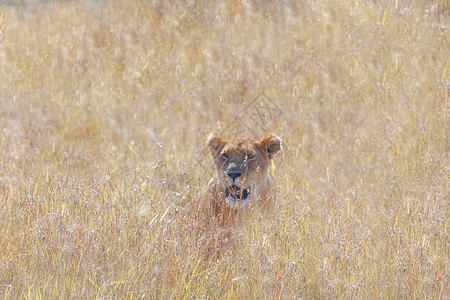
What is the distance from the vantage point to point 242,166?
5.18 m

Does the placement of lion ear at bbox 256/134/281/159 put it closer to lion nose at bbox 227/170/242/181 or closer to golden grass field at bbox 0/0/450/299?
golden grass field at bbox 0/0/450/299

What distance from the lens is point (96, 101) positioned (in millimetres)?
8516

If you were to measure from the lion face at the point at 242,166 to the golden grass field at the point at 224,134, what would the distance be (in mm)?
297

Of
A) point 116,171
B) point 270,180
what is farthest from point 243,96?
point 270,180

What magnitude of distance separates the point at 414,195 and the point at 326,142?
6.29ft

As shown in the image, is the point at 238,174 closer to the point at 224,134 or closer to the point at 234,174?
the point at 234,174

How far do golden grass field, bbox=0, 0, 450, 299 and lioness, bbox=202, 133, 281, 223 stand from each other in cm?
25

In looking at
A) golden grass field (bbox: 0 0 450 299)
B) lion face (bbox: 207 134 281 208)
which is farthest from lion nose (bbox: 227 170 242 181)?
golden grass field (bbox: 0 0 450 299)

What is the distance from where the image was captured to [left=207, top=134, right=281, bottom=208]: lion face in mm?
5102

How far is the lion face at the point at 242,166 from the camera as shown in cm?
510

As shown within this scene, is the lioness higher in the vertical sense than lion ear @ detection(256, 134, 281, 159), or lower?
lower

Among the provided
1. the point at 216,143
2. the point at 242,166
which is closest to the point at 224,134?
the point at 216,143

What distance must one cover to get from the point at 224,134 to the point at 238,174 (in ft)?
6.97

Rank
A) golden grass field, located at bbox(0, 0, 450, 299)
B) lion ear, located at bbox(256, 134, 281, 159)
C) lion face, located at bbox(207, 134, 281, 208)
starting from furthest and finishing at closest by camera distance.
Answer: lion ear, located at bbox(256, 134, 281, 159), lion face, located at bbox(207, 134, 281, 208), golden grass field, located at bbox(0, 0, 450, 299)
